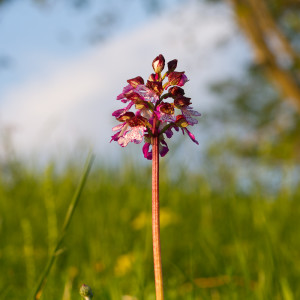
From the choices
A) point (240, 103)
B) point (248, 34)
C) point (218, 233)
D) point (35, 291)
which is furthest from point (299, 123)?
point (35, 291)

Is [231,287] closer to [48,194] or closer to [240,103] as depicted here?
[48,194]

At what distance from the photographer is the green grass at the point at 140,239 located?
2.41m

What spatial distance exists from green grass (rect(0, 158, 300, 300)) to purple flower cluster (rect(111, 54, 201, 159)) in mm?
996

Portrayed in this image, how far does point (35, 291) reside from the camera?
51.9 inches

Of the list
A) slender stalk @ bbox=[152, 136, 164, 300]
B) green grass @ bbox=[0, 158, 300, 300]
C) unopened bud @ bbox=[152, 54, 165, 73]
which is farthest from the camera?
green grass @ bbox=[0, 158, 300, 300]

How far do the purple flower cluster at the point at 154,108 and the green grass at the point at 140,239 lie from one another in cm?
100

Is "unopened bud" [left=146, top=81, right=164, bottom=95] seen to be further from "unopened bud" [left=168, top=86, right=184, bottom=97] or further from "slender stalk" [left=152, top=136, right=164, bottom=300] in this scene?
"slender stalk" [left=152, top=136, right=164, bottom=300]

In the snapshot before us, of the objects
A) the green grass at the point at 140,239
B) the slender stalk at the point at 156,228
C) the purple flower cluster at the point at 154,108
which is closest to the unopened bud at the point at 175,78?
the purple flower cluster at the point at 154,108

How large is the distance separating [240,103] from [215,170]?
49.9 ft

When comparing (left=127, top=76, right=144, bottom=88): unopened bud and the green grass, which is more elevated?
(left=127, top=76, right=144, bottom=88): unopened bud

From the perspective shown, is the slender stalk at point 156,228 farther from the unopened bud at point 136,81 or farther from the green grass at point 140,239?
the green grass at point 140,239

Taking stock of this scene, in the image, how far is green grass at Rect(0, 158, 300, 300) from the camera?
2.41 meters

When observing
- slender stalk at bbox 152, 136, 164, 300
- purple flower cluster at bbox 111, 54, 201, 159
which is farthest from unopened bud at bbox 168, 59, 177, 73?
slender stalk at bbox 152, 136, 164, 300

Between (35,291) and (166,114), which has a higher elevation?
(166,114)
